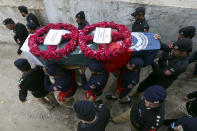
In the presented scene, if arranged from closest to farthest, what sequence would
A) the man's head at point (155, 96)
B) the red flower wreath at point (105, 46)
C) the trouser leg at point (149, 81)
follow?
the man's head at point (155, 96) < the red flower wreath at point (105, 46) < the trouser leg at point (149, 81)

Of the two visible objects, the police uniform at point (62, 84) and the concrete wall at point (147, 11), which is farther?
the concrete wall at point (147, 11)

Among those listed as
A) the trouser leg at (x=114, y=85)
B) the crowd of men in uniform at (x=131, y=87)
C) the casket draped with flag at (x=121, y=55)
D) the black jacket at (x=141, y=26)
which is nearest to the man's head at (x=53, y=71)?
the crowd of men in uniform at (x=131, y=87)

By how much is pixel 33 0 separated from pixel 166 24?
493 cm

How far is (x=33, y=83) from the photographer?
3070mm

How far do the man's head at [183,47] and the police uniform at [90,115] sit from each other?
1746mm

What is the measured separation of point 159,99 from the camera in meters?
2.06

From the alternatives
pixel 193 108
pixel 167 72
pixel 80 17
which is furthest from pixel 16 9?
pixel 193 108

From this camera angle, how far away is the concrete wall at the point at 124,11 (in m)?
3.80

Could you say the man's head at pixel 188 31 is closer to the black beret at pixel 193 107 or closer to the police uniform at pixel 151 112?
the black beret at pixel 193 107

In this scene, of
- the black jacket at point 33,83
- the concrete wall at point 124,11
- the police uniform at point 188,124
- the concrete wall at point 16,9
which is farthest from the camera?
the concrete wall at point 16,9

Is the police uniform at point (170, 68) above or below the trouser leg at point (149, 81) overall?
above

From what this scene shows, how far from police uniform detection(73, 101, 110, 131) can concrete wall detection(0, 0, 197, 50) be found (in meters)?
2.94

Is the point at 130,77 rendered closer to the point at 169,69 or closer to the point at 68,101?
the point at 169,69

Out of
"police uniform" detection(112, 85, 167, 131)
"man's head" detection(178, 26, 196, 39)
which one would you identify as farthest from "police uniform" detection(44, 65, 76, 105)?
"man's head" detection(178, 26, 196, 39)
